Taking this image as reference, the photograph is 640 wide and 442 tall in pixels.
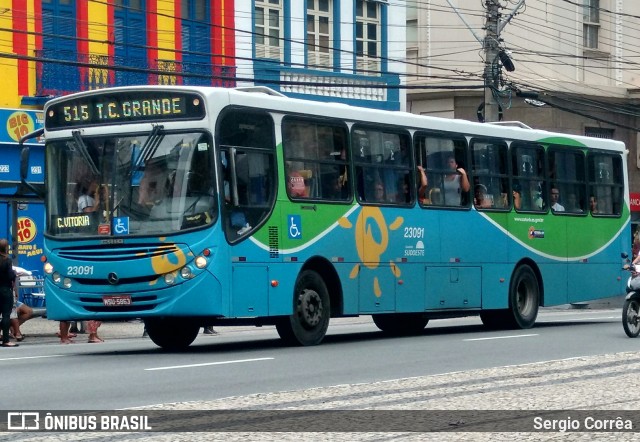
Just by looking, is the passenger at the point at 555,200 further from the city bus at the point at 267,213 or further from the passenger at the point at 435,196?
the passenger at the point at 435,196

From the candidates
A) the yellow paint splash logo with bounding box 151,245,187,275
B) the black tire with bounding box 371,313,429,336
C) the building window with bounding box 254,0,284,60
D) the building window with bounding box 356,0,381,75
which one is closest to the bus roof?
the yellow paint splash logo with bounding box 151,245,187,275

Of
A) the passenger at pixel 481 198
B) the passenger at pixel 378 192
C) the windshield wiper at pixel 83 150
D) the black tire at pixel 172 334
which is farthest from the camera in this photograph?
the passenger at pixel 481 198

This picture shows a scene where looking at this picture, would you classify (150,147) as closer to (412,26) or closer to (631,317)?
(631,317)

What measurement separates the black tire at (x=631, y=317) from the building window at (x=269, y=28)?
18.8 m

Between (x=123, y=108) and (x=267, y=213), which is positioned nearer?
(x=123, y=108)

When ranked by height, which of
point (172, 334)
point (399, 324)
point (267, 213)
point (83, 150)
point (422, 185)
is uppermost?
point (83, 150)

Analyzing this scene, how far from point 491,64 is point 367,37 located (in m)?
8.74

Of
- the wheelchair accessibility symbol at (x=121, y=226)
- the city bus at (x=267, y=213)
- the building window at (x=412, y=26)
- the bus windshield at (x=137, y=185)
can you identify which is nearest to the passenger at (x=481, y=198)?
the city bus at (x=267, y=213)

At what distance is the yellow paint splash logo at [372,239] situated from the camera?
66.2ft

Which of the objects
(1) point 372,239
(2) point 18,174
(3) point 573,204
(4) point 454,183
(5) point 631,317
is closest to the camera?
(1) point 372,239

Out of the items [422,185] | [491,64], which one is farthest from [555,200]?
[491,64]

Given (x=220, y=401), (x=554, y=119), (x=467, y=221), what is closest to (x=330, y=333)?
(x=467, y=221)

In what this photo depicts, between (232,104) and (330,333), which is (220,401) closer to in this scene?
(232,104)

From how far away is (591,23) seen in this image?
4984 centimetres
